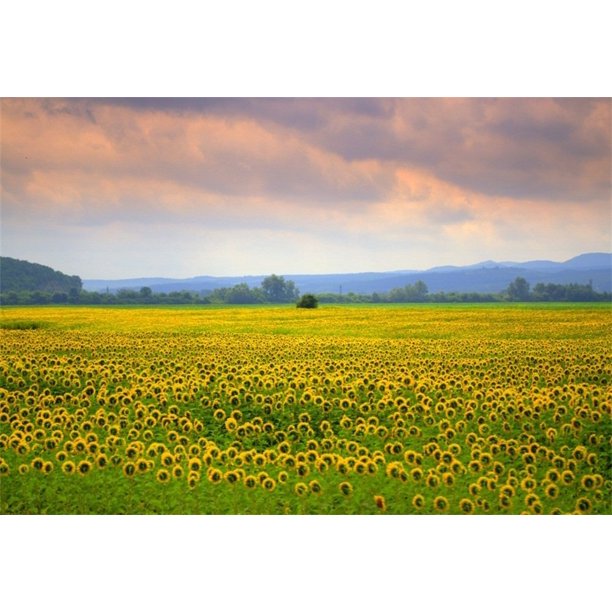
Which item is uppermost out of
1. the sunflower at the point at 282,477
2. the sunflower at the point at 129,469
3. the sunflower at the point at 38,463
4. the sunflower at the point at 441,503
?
the sunflower at the point at 38,463

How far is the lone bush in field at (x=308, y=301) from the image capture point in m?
7.08

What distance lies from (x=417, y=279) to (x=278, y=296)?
1404 mm

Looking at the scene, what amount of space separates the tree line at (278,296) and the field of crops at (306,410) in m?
0.12

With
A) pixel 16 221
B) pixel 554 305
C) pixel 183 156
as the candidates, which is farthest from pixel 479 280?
pixel 16 221

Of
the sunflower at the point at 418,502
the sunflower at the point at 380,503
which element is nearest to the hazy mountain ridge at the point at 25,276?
the sunflower at the point at 380,503

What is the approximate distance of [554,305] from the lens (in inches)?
278

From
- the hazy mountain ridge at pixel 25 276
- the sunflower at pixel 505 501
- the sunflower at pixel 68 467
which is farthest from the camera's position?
the hazy mountain ridge at pixel 25 276

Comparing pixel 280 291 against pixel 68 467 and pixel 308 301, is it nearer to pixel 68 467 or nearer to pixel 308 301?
pixel 308 301

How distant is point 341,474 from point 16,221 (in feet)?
12.9

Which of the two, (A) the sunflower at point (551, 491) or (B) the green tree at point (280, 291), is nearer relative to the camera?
(A) the sunflower at point (551, 491)

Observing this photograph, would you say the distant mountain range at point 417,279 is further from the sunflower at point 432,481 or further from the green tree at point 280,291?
the sunflower at point 432,481

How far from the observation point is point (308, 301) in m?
7.10
